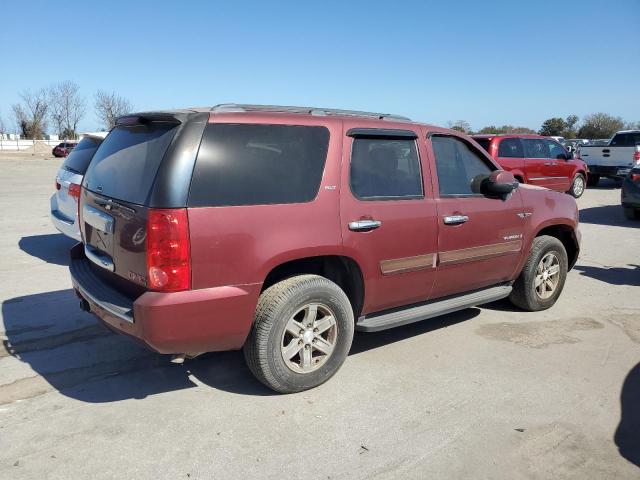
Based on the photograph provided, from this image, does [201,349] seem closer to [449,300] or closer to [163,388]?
[163,388]

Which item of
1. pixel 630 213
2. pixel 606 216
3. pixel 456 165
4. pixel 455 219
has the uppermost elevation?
pixel 456 165

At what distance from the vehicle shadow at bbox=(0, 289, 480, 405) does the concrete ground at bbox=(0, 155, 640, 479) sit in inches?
0.6

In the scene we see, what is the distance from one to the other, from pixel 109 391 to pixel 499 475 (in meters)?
2.56

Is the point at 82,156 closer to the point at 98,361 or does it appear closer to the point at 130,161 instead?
the point at 98,361

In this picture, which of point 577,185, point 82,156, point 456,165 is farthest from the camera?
point 577,185

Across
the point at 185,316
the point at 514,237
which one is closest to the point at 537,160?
the point at 514,237

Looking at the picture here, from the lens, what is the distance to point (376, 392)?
3.79 metres

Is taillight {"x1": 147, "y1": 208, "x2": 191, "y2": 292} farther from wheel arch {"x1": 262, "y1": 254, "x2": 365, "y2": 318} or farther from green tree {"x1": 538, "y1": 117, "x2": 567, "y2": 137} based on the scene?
green tree {"x1": 538, "y1": 117, "x2": 567, "y2": 137}

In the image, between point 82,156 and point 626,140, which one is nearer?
point 82,156

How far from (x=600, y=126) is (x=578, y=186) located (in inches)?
1785

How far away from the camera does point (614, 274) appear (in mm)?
7320

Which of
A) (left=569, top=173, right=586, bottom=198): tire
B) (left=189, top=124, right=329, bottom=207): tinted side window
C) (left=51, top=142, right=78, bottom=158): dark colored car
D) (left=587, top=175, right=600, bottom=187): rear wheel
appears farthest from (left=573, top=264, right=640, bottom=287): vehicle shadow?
(left=51, top=142, right=78, bottom=158): dark colored car

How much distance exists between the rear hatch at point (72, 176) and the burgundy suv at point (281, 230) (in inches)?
121

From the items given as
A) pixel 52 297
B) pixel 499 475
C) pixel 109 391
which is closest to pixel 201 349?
pixel 109 391
